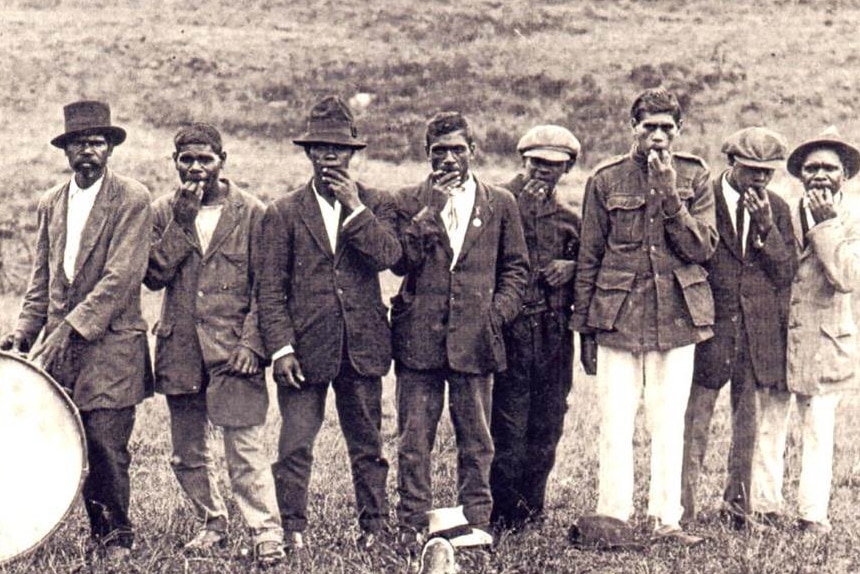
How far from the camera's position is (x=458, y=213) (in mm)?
6453

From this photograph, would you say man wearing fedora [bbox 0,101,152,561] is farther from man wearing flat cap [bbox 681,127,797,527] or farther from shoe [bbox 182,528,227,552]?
man wearing flat cap [bbox 681,127,797,527]

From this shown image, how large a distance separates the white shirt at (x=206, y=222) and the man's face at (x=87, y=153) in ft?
1.90

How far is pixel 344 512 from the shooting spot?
7207 mm

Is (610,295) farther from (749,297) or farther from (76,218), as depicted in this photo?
(76,218)

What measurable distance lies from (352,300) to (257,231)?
25.2 inches

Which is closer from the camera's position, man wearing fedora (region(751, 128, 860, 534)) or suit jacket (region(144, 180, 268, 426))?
suit jacket (region(144, 180, 268, 426))

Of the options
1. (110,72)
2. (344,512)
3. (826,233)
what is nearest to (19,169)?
(110,72)

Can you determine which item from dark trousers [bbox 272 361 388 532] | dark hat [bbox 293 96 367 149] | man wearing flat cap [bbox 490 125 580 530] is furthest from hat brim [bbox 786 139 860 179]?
dark trousers [bbox 272 361 388 532]

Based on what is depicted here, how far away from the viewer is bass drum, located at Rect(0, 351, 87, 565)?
18.5 feet

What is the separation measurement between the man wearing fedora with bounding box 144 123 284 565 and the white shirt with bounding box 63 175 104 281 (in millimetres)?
373

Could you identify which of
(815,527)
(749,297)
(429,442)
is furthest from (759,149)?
(429,442)

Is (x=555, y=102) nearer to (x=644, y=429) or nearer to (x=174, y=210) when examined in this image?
(x=644, y=429)

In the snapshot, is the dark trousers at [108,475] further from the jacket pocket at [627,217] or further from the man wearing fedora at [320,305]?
the jacket pocket at [627,217]

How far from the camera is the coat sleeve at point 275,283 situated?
6172 millimetres
